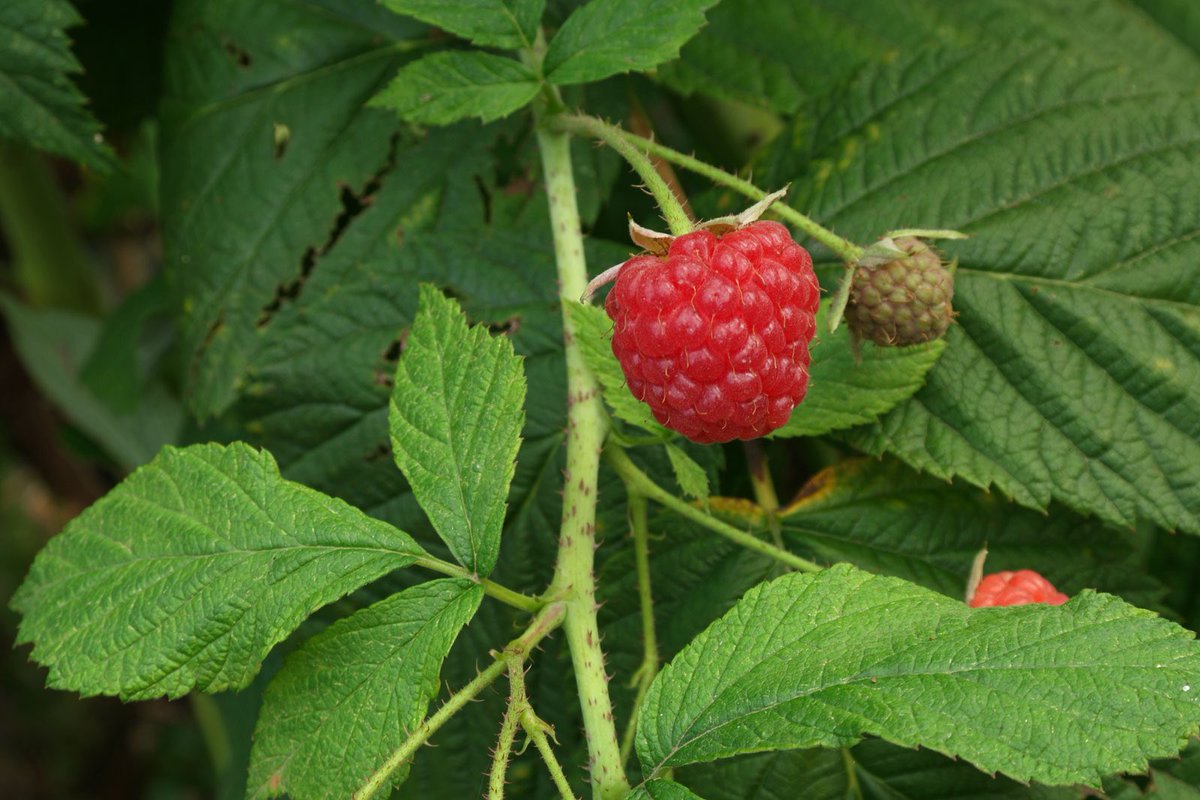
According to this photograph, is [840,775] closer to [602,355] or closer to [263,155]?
[602,355]

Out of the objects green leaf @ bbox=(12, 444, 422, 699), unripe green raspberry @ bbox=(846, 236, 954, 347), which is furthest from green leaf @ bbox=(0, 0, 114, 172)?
unripe green raspberry @ bbox=(846, 236, 954, 347)

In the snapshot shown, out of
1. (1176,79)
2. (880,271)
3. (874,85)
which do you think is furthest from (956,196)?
(1176,79)

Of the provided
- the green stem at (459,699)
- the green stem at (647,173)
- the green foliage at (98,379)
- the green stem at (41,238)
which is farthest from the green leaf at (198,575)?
the green stem at (41,238)

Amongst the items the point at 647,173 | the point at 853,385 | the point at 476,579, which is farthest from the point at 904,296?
the point at 476,579

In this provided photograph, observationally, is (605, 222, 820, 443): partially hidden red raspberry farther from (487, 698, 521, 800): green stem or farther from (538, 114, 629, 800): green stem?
(487, 698, 521, 800): green stem

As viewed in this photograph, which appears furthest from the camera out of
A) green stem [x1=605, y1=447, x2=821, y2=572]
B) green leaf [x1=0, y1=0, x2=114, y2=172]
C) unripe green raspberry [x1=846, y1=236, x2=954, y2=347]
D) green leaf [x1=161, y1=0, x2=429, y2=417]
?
green leaf [x1=161, y1=0, x2=429, y2=417]

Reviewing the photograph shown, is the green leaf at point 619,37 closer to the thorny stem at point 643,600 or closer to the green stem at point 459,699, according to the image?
the thorny stem at point 643,600
